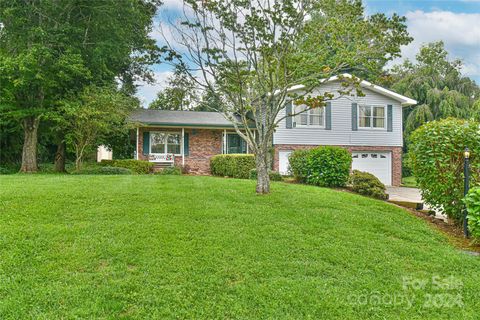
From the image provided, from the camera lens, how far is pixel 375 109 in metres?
16.1

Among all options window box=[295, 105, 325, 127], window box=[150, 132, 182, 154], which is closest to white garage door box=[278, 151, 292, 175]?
window box=[295, 105, 325, 127]

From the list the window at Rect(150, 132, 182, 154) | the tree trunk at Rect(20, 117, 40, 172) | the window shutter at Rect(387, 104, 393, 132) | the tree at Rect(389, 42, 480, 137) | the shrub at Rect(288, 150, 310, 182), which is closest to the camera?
the shrub at Rect(288, 150, 310, 182)

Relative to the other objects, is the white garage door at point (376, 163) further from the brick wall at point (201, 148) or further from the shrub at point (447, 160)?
the shrub at point (447, 160)

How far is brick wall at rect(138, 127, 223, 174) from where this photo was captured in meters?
16.8

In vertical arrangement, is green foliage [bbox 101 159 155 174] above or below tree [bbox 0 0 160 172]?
below

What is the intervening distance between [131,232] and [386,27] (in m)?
6.77

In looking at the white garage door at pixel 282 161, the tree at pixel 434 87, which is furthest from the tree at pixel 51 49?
the tree at pixel 434 87

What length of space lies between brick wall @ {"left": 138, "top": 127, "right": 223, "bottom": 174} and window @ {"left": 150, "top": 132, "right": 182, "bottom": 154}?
0.32 metres

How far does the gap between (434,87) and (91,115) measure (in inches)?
800

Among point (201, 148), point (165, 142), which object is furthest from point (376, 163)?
point (165, 142)

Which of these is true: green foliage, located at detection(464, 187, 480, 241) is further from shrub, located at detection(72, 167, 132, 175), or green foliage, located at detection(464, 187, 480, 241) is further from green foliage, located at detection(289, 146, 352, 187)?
shrub, located at detection(72, 167, 132, 175)

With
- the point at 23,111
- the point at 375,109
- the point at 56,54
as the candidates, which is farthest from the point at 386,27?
the point at 23,111

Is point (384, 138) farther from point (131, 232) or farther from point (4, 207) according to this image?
point (4, 207)

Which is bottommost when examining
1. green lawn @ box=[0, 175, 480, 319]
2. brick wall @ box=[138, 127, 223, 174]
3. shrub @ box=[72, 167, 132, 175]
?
green lawn @ box=[0, 175, 480, 319]
